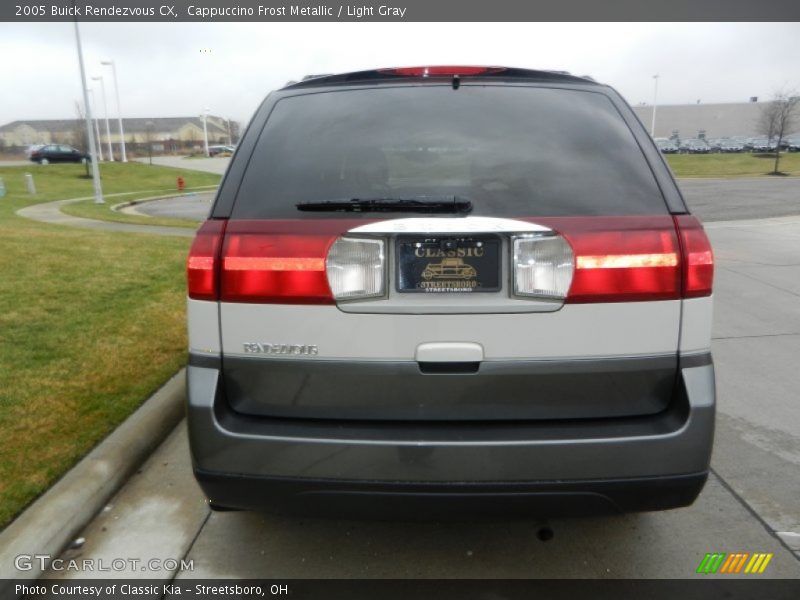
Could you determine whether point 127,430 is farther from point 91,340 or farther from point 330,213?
point 330,213

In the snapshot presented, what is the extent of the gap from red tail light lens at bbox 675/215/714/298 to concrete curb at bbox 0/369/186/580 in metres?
2.55

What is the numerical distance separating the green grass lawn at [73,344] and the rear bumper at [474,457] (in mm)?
1429

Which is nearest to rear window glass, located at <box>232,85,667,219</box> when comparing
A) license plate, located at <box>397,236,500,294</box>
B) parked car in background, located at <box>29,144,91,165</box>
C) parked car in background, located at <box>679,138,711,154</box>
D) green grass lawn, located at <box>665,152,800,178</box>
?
license plate, located at <box>397,236,500,294</box>

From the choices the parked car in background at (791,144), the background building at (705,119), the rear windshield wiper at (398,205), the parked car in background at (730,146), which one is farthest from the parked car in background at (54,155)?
the background building at (705,119)

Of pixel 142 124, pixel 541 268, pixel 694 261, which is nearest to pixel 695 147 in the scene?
pixel 694 261

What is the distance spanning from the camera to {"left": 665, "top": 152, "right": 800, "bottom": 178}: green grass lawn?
120 feet

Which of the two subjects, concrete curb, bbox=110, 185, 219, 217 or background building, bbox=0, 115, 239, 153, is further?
background building, bbox=0, 115, 239, 153

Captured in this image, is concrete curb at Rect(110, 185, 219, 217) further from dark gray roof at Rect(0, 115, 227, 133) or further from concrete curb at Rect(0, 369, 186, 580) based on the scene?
dark gray roof at Rect(0, 115, 227, 133)

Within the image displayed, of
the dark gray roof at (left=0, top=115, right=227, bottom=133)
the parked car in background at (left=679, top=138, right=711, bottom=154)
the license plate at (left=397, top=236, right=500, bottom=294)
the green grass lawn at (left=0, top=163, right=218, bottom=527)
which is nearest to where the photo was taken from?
the license plate at (left=397, top=236, right=500, bottom=294)

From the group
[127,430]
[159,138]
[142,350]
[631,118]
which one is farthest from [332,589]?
[159,138]

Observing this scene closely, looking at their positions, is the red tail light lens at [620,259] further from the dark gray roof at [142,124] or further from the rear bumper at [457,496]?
the dark gray roof at [142,124]

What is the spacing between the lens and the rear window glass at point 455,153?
201 centimetres

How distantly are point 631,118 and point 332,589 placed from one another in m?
2.01

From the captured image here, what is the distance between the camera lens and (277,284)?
6.47ft
